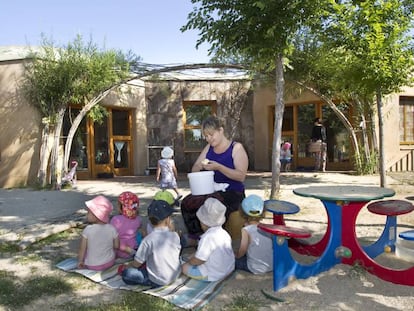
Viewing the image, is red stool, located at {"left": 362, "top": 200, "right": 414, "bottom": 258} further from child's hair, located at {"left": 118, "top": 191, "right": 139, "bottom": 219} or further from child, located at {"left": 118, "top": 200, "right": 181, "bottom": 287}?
child's hair, located at {"left": 118, "top": 191, "right": 139, "bottom": 219}

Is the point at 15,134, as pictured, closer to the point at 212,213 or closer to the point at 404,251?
the point at 212,213

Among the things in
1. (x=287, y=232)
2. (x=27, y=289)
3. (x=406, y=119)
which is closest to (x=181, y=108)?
(x=406, y=119)

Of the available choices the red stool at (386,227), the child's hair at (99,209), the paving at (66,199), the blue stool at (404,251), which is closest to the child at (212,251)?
the child's hair at (99,209)

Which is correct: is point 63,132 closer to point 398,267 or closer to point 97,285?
point 97,285

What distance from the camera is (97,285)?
3.46 meters

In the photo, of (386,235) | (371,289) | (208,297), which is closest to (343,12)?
(386,235)

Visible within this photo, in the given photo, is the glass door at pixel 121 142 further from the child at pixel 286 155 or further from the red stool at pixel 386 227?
the red stool at pixel 386 227

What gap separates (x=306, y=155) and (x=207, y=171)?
32.8ft

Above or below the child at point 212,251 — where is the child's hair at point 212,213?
above

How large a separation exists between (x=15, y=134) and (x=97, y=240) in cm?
799

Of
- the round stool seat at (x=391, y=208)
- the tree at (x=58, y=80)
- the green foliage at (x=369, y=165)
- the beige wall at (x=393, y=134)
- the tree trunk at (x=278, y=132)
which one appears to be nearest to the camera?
the round stool seat at (x=391, y=208)

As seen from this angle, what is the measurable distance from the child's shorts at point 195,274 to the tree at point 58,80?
7456 millimetres

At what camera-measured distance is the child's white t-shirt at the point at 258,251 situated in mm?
3586

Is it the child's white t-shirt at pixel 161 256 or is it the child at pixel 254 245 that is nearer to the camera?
the child's white t-shirt at pixel 161 256
